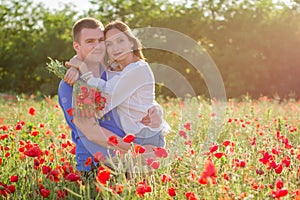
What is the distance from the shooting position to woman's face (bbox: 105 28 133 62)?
4137mm

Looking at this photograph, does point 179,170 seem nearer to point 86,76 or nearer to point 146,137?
point 146,137

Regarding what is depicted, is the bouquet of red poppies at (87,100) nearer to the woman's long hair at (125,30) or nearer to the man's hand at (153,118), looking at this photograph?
the man's hand at (153,118)

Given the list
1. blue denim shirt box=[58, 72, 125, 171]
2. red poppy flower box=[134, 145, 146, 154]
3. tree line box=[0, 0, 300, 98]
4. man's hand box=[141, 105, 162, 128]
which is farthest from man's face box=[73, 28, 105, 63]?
tree line box=[0, 0, 300, 98]

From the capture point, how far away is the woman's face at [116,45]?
4.14 metres

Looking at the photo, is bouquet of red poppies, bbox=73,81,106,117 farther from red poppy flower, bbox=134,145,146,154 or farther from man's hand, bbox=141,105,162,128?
red poppy flower, bbox=134,145,146,154

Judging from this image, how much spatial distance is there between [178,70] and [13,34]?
7202mm

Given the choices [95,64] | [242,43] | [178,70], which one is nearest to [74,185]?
[95,64]

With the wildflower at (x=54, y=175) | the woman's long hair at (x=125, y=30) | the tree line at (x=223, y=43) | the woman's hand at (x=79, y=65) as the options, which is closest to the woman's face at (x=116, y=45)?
the woman's long hair at (x=125, y=30)

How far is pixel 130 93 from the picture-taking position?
4027 mm

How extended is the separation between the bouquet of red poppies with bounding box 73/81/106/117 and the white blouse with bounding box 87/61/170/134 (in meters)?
0.09

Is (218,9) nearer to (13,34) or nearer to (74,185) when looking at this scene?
(13,34)

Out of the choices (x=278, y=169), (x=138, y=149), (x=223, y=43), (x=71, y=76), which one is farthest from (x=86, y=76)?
(x=223, y=43)

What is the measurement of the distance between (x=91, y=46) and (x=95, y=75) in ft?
0.72

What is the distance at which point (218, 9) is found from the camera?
55.4 ft
